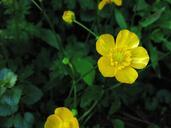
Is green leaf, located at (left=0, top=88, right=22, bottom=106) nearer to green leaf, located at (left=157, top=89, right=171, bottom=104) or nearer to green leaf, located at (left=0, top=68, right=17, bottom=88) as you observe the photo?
green leaf, located at (left=0, top=68, right=17, bottom=88)

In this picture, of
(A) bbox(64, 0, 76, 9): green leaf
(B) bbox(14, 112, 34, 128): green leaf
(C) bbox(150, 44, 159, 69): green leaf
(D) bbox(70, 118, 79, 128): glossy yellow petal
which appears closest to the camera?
(D) bbox(70, 118, 79, 128): glossy yellow petal

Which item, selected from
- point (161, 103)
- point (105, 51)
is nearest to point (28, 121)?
point (105, 51)

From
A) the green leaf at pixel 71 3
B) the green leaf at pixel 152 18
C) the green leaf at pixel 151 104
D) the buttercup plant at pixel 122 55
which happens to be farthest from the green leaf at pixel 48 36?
the green leaf at pixel 151 104

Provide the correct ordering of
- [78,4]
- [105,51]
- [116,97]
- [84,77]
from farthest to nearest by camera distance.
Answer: [78,4] → [116,97] → [84,77] → [105,51]

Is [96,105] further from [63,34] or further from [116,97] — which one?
[63,34]

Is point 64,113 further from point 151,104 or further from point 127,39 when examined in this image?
point 151,104

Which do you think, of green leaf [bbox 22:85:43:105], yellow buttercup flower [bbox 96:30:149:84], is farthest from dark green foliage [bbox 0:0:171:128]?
yellow buttercup flower [bbox 96:30:149:84]
